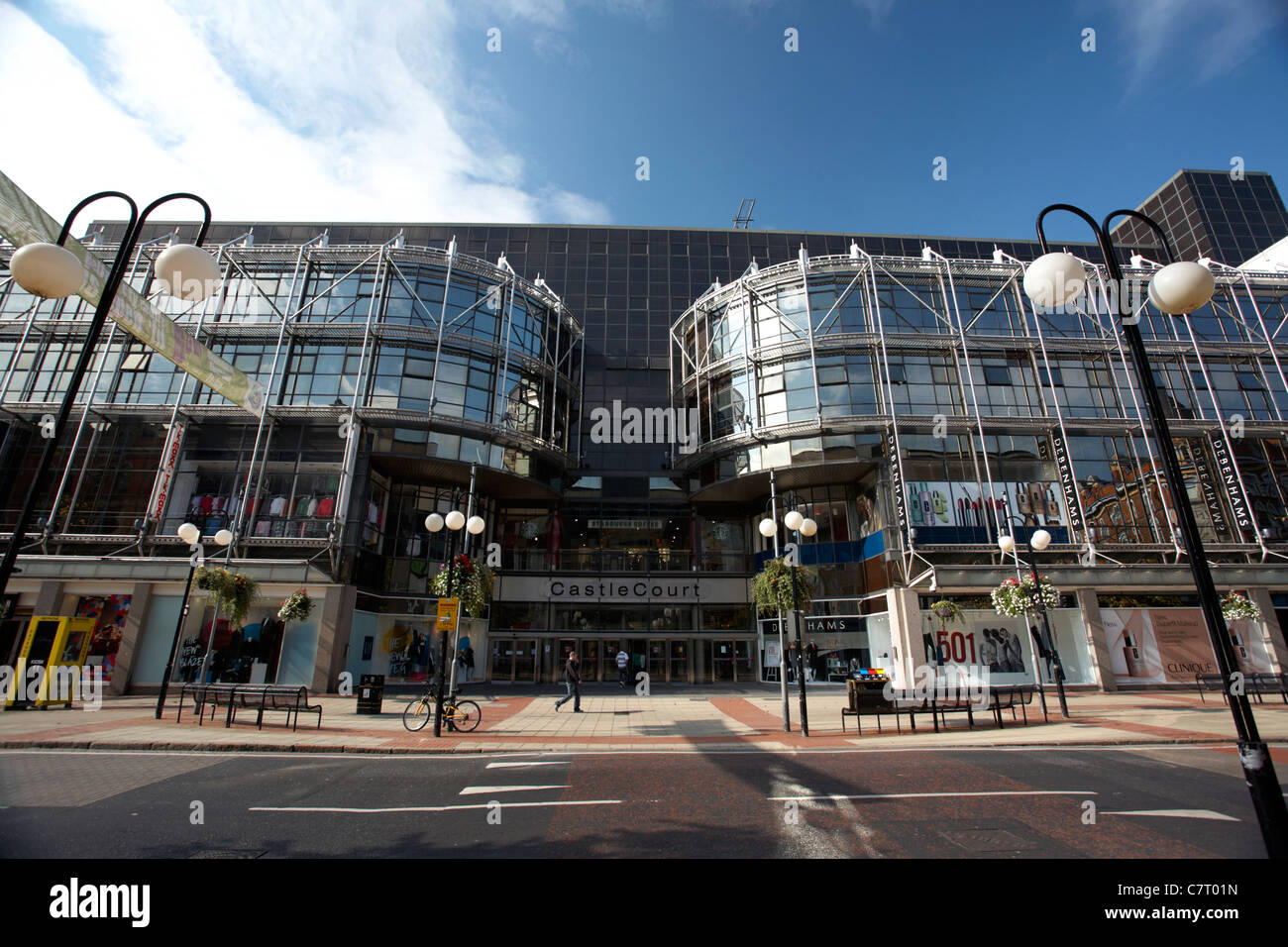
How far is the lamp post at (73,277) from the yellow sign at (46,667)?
1574 cm

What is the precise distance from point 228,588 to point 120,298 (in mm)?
8918

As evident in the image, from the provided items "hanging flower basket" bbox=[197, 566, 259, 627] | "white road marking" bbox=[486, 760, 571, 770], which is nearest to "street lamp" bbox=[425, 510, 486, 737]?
"white road marking" bbox=[486, 760, 571, 770]

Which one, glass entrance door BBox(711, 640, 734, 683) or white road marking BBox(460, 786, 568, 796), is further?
glass entrance door BBox(711, 640, 734, 683)

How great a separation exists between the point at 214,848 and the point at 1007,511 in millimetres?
26863

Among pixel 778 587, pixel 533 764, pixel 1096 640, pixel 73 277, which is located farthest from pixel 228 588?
pixel 1096 640

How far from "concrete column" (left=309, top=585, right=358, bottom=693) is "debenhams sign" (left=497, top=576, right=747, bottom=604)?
843 cm

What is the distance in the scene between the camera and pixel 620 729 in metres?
14.0

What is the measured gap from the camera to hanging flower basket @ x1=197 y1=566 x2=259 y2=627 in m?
16.1

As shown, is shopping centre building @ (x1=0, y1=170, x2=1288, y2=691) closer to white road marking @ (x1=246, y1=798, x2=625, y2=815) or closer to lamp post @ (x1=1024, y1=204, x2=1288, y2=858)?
white road marking @ (x1=246, y1=798, x2=625, y2=815)

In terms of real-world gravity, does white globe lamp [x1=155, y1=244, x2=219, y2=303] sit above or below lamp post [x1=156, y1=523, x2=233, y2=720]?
above

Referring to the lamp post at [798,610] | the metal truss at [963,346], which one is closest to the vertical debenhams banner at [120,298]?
the lamp post at [798,610]

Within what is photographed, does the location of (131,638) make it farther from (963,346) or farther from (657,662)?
(963,346)

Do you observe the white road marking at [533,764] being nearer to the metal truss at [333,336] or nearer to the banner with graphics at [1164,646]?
the metal truss at [333,336]

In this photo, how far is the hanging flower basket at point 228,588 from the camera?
16062mm
